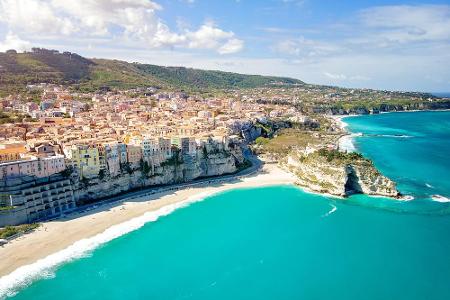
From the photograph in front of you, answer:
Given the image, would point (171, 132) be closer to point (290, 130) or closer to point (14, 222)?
point (14, 222)

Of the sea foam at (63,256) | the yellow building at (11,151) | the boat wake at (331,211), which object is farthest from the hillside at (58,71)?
the boat wake at (331,211)

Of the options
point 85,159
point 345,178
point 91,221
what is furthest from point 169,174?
point 345,178

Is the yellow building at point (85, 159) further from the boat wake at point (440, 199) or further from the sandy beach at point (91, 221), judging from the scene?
the boat wake at point (440, 199)

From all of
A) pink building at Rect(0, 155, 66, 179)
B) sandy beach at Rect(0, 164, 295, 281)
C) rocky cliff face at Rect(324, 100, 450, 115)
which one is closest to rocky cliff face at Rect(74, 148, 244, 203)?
sandy beach at Rect(0, 164, 295, 281)

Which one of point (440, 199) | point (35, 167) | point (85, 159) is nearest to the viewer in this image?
point (35, 167)

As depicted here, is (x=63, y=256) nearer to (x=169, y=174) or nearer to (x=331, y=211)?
(x=169, y=174)

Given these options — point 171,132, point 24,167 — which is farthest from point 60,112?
point 24,167

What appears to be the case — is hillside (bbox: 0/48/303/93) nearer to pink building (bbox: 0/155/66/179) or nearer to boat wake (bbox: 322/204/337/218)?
pink building (bbox: 0/155/66/179)
